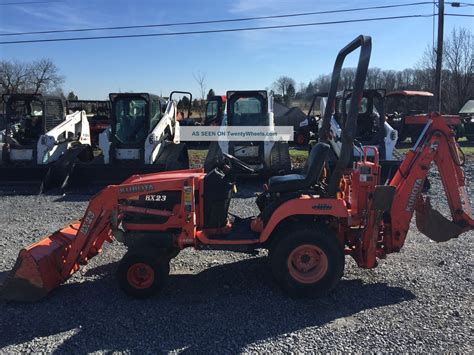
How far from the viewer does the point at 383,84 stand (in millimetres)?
49562

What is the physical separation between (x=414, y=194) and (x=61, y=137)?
9.66m

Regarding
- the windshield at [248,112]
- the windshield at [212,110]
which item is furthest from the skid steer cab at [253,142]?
the windshield at [212,110]

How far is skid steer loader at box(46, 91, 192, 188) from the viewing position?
1075 cm

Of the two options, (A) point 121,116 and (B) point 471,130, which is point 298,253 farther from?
(B) point 471,130

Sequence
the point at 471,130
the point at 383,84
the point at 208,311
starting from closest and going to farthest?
the point at 208,311
the point at 471,130
the point at 383,84

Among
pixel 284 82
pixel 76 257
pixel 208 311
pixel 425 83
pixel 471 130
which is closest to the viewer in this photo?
pixel 208 311

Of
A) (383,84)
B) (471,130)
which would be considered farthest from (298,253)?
(383,84)

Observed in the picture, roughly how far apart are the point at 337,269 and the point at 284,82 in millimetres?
53449

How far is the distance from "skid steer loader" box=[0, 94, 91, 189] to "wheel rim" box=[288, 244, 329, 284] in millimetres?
8184

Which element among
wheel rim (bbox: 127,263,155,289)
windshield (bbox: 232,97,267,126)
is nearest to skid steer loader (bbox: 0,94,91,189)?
windshield (bbox: 232,97,267,126)

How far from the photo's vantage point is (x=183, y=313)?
416 centimetres

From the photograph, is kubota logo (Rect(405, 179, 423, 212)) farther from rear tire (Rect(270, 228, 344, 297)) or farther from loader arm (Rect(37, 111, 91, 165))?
loader arm (Rect(37, 111, 91, 165))

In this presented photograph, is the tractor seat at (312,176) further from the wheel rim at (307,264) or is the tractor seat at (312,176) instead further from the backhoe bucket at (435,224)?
the backhoe bucket at (435,224)

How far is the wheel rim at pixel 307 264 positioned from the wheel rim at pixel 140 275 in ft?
4.43
